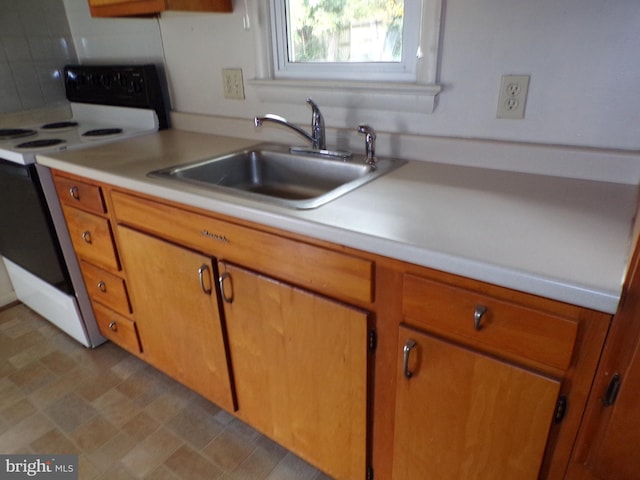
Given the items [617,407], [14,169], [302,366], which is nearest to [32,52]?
[14,169]

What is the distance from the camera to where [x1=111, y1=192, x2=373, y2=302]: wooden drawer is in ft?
3.06

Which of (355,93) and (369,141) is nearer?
(369,141)

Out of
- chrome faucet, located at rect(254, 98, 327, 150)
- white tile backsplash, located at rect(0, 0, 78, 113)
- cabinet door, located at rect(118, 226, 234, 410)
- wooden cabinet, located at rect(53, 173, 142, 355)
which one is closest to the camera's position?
cabinet door, located at rect(118, 226, 234, 410)

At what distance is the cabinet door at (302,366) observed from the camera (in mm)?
1012

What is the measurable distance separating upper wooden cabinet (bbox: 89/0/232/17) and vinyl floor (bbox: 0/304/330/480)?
138 cm

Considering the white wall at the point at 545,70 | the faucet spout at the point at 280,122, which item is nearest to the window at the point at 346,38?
the white wall at the point at 545,70

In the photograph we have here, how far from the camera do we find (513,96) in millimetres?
1167

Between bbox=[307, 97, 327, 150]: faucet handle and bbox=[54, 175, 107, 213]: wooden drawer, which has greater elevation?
bbox=[307, 97, 327, 150]: faucet handle

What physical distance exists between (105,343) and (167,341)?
Answer: 66 cm

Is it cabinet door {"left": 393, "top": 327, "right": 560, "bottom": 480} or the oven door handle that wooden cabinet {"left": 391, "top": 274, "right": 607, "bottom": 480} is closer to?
cabinet door {"left": 393, "top": 327, "right": 560, "bottom": 480}

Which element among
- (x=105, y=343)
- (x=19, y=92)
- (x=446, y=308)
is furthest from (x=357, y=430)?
(x=19, y=92)

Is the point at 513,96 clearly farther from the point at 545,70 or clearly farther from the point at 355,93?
the point at 355,93

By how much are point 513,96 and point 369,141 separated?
1.33ft

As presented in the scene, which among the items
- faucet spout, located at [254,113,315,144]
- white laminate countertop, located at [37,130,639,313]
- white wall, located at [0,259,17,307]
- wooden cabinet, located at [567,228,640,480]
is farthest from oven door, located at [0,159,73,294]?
wooden cabinet, located at [567,228,640,480]
